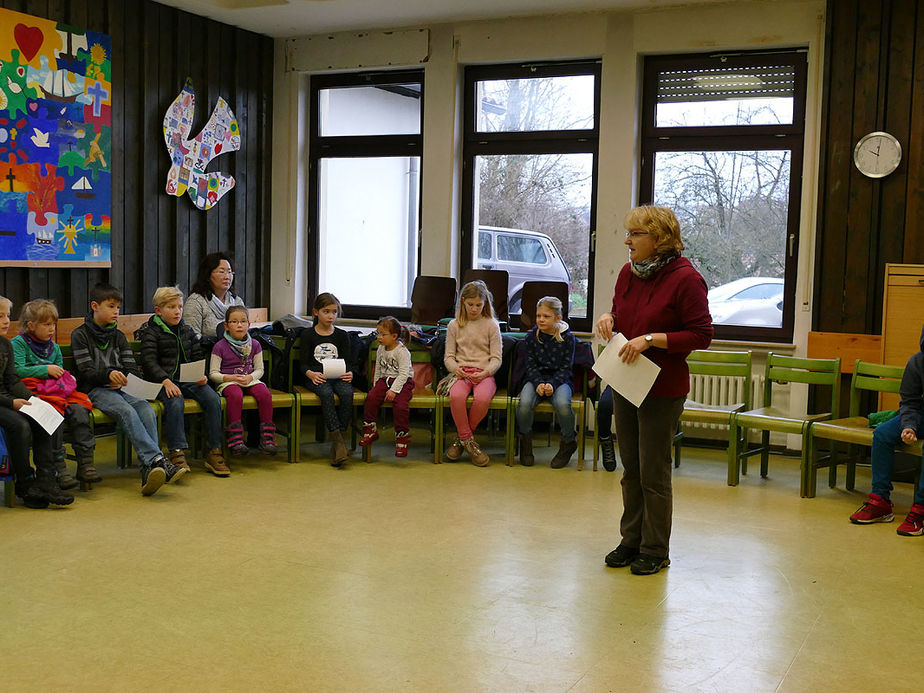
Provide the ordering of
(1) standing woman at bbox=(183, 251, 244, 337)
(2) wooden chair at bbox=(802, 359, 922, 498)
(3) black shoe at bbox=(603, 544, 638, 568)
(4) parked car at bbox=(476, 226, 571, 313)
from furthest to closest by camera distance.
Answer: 1. (4) parked car at bbox=(476, 226, 571, 313)
2. (1) standing woman at bbox=(183, 251, 244, 337)
3. (2) wooden chair at bbox=(802, 359, 922, 498)
4. (3) black shoe at bbox=(603, 544, 638, 568)

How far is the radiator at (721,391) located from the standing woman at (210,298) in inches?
125

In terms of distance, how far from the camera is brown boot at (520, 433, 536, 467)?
6.18 metres

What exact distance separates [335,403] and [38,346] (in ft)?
5.80

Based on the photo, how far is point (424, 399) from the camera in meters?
6.21

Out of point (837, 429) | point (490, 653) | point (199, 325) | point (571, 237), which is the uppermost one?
point (571, 237)

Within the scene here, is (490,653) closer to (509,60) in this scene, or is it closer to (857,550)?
(857,550)

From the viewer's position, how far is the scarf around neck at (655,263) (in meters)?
3.86

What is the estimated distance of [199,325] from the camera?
6305 mm

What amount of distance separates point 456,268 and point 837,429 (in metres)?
3.39

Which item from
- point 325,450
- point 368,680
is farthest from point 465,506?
point 368,680

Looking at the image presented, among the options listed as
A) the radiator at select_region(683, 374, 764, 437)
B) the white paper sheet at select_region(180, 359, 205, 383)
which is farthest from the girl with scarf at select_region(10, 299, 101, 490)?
the radiator at select_region(683, 374, 764, 437)

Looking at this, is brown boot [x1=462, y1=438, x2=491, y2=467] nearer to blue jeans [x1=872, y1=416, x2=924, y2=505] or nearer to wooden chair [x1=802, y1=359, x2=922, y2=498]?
wooden chair [x1=802, y1=359, x2=922, y2=498]

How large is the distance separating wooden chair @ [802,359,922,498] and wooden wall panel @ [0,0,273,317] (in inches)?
181

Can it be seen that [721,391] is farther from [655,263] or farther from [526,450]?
[655,263]
